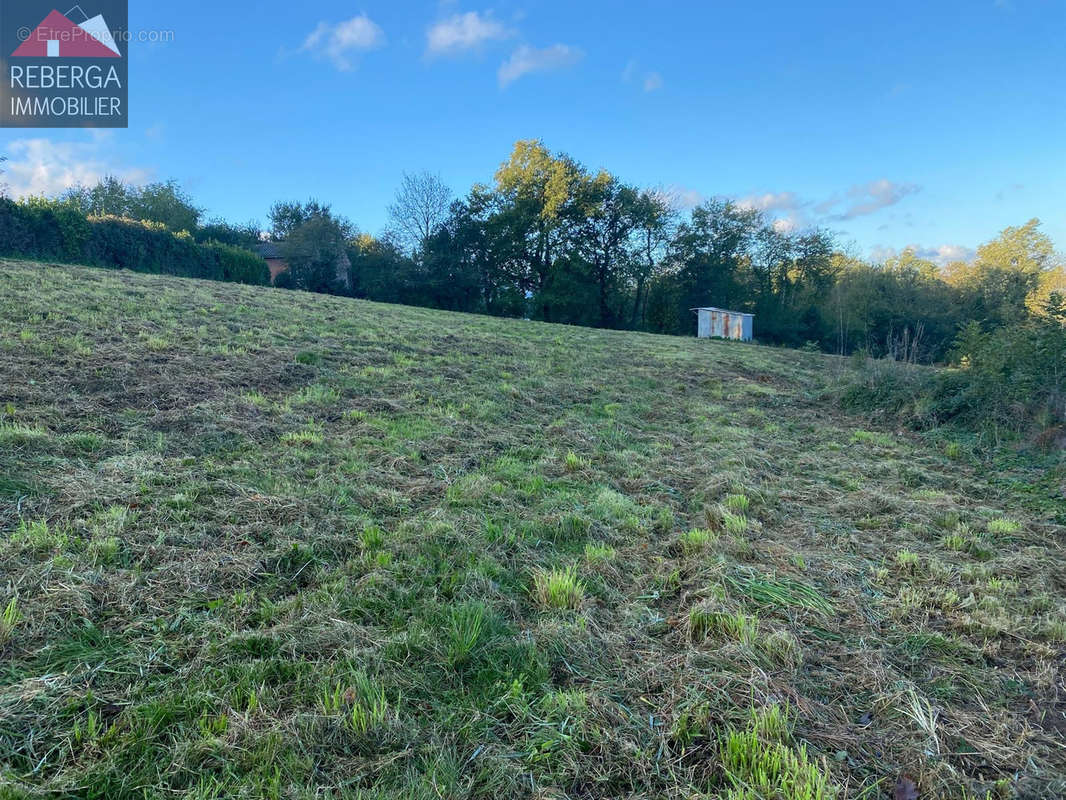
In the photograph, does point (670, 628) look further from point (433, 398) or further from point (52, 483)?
point (433, 398)

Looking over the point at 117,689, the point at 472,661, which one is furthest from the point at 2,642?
the point at 472,661

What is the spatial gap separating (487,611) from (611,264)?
34703 mm

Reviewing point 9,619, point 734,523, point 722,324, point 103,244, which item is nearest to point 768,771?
point 734,523

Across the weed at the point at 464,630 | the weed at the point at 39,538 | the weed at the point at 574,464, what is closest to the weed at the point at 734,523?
the weed at the point at 574,464

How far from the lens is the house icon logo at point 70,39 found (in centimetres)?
1036

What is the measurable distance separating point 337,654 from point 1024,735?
2.81 metres

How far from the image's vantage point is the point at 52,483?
3404mm

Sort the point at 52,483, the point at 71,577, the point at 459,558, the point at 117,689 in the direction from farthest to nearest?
1. the point at 52,483
2. the point at 459,558
3. the point at 71,577
4. the point at 117,689

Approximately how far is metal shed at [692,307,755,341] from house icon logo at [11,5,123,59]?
2685 cm

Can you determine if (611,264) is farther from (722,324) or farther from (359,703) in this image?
(359,703)

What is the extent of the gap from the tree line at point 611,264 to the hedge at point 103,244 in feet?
24.1

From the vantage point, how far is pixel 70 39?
1084cm

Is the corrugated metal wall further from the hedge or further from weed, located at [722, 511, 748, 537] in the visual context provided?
weed, located at [722, 511, 748, 537]

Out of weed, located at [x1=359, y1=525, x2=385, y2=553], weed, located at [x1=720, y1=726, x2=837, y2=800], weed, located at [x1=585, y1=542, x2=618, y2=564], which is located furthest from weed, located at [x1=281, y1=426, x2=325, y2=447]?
weed, located at [x1=720, y1=726, x2=837, y2=800]
